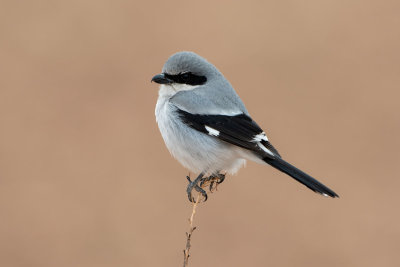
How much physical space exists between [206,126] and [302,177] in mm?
460

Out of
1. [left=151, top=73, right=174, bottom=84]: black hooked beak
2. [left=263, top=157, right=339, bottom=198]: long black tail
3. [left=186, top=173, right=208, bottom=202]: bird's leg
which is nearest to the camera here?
[left=263, top=157, right=339, bottom=198]: long black tail

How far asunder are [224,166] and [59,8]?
360 cm

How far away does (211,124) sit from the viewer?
2.41 m

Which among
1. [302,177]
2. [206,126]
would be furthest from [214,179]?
[302,177]

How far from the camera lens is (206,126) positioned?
242 centimetres

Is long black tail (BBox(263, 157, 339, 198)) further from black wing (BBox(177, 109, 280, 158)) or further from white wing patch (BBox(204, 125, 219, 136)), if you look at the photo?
white wing patch (BBox(204, 125, 219, 136))

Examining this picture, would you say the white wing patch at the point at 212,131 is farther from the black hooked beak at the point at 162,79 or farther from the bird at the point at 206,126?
the black hooked beak at the point at 162,79

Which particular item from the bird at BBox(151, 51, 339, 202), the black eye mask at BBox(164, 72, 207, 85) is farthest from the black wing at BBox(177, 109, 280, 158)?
the black eye mask at BBox(164, 72, 207, 85)

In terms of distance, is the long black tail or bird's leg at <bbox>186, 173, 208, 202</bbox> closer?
the long black tail

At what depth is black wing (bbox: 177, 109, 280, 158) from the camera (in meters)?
2.38

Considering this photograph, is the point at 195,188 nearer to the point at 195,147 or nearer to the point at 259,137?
the point at 195,147

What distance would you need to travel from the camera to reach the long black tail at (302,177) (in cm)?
221

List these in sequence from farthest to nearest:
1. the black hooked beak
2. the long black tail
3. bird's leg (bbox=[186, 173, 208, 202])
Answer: the black hooked beak, bird's leg (bbox=[186, 173, 208, 202]), the long black tail

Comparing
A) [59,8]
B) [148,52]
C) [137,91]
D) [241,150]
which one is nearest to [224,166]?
[241,150]
